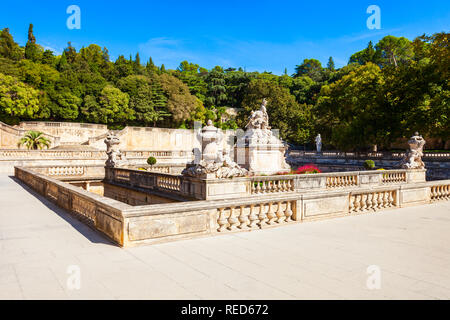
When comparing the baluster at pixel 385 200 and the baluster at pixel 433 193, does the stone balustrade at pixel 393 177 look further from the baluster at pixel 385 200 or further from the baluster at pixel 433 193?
the baluster at pixel 385 200

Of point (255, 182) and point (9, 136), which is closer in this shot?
point (255, 182)

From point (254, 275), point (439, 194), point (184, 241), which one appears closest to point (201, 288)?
point (254, 275)

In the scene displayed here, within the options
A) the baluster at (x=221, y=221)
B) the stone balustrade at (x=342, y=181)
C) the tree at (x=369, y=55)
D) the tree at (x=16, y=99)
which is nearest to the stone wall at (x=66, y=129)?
the tree at (x=16, y=99)

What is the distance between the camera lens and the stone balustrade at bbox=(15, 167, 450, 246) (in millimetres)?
6359

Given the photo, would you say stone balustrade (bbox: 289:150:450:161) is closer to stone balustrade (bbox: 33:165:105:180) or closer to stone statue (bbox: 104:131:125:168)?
stone statue (bbox: 104:131:125:168)

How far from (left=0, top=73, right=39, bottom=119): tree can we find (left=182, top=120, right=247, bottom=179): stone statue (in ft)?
142

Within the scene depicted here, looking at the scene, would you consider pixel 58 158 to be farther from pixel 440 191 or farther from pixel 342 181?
pixel 440 191

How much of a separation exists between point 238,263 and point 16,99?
49833 millimetres

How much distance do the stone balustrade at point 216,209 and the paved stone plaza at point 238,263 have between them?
0.28 metres

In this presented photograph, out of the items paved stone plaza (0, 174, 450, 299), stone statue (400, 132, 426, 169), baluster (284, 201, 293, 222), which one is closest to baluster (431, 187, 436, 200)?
stone statue (400, 132, 426, 169)

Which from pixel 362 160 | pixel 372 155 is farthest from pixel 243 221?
pixel 372 155

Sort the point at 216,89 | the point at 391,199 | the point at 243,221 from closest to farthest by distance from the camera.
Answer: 1. the point at 243,221
2. the point at 391,199
3. the point at 216,89

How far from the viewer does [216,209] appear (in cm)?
725

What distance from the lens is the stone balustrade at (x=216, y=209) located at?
250 inches
